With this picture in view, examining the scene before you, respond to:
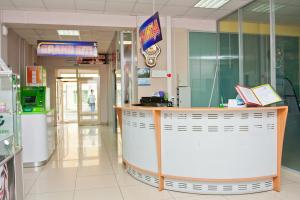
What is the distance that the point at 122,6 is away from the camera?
5.64m

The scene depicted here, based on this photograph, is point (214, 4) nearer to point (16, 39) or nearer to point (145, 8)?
point (145, 8)

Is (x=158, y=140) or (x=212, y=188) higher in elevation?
(x=158, y=140)

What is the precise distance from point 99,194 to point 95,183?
452 millimetres

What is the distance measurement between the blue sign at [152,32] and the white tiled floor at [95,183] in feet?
7.06

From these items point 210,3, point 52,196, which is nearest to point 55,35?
point 210,3

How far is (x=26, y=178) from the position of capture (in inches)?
163

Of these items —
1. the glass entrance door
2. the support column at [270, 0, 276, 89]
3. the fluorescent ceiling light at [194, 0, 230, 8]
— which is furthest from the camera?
the glass entrance door

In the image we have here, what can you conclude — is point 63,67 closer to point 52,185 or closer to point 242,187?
point 52,185

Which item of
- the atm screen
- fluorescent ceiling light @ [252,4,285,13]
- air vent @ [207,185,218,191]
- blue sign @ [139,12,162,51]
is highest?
fluorescent ceiling light @ [252,4,285,13]

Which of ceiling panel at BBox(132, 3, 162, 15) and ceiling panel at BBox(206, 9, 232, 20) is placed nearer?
ceiling panel at BBox(132, 3, 162, 15)

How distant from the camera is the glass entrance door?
1155 cm

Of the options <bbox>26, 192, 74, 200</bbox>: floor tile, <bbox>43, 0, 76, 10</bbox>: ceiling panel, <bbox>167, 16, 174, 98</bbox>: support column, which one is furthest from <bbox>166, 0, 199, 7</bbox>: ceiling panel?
<bbox>26, 192, 74, 200</bbox>: floor tile

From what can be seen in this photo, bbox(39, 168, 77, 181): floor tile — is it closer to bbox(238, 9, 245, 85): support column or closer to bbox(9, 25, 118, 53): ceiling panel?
bbox(238, 9, 245, 85): support column

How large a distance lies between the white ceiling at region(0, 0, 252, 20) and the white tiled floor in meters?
3.16
